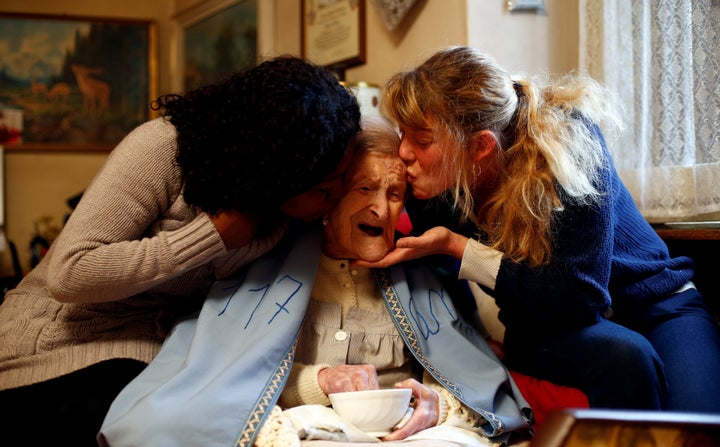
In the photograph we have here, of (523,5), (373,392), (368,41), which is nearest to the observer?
(373,392)

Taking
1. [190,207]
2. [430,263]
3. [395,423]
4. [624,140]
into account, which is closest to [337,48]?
[624,140]

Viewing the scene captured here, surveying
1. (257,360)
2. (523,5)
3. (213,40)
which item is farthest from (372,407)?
(213,40)

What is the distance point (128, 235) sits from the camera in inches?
57.6

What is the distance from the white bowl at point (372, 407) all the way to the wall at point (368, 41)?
856 mm

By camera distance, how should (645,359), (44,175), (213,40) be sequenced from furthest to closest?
(44,175), (213,40), (645,359)

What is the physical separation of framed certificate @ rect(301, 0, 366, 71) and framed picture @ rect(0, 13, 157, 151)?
164cm

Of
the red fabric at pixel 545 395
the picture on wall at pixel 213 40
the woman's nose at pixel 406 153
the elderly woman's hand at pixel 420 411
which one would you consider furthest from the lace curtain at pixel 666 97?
the picture on wall at pixel 213 40

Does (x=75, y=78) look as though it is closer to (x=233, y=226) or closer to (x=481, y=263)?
(x=233, y=226)

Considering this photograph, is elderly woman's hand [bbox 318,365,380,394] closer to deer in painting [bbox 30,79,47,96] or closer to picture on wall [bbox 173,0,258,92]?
picture on wall [bbox 173,0,258,92]

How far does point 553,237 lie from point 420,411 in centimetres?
49

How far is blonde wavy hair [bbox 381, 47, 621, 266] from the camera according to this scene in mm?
1587

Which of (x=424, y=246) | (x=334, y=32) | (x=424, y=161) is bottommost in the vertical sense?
(x=424, y=246)

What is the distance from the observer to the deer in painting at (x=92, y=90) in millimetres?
4793

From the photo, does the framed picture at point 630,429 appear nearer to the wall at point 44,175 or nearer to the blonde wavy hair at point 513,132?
the blonde wavy hair at point 513,132
